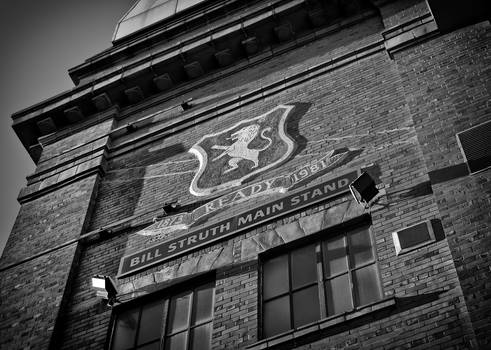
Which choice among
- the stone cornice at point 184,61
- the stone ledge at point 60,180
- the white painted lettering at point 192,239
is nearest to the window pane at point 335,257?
the white painted lettering at point 192,239

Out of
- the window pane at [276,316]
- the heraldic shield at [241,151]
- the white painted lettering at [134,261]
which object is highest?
the heraldic shield at [241,151]

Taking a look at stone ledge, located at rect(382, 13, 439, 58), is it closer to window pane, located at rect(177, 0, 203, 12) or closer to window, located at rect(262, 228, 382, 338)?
window, located at rect(262, 228, 382, 338)

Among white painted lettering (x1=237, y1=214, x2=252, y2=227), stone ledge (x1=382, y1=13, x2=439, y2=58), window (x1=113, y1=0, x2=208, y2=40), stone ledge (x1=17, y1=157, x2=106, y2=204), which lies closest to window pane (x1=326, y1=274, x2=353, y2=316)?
white painted lettering (x1=237, y1=214, x2=252, y2=227)

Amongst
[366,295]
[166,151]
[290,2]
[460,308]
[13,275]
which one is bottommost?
[460,308]

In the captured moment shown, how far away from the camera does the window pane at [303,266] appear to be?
35.1 feet

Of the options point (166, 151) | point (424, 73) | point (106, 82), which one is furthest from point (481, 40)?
point (106, 82)

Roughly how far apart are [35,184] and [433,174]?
832 centimetres

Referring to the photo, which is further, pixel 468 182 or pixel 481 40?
pixel 481 40

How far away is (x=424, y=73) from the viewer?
12.7 metres

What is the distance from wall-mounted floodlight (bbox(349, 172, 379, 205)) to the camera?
34.9ft

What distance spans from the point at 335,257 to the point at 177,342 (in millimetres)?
2497

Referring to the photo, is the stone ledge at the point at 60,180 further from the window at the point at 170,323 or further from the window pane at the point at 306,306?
the window pane at the point at 306,306

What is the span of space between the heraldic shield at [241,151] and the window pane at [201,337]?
3006mm

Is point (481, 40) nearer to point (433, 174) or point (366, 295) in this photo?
point (433, 174)
